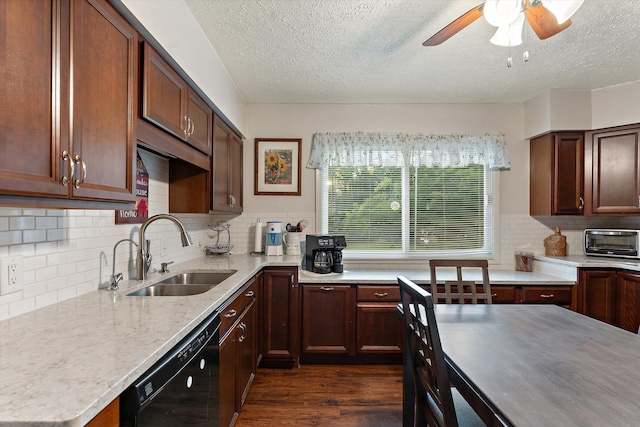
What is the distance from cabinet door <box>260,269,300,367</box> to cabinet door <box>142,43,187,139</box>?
1462 mm

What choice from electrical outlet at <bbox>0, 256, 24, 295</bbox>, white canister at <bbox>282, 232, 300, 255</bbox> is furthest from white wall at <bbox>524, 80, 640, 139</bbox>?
electrical outlet at <bbox>0, 256, 24, 295</bbox>

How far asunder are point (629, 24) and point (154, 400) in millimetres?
3125

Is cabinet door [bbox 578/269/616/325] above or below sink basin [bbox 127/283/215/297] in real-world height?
below

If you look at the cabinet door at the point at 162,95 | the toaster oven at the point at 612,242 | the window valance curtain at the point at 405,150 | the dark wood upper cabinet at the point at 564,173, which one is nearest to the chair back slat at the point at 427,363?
the cabinet door at the point at 162,95

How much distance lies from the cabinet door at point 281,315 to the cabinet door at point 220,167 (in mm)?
703

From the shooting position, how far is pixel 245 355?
2.33m

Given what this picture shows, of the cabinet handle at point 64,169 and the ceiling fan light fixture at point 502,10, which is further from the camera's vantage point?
the ceiling fan light fixture at point 502,10

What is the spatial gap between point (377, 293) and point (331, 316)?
0.45 m

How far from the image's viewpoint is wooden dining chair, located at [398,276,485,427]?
3.88 ft

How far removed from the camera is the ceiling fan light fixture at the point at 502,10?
5.00 feet

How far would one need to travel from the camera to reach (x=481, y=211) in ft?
11.9

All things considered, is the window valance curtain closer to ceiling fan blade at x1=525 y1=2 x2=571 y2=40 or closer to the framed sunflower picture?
the framed sunflower picture

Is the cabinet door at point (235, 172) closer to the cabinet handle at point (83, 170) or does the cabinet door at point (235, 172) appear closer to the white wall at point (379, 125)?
the white wall at point (379, 125)

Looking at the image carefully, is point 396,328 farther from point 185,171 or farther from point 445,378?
point 185,171
